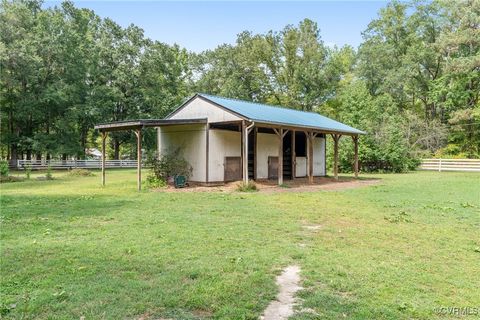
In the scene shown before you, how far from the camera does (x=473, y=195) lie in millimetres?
11867

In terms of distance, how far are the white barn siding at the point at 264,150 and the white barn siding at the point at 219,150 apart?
1423 millimetres

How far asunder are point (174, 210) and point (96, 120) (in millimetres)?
27651

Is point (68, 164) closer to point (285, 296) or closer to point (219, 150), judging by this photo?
point (219, 150)

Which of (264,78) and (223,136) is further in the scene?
(264,78)

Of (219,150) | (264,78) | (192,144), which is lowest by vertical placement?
(219,150)

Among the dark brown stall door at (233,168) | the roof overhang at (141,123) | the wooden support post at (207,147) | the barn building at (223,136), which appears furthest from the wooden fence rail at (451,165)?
the roof overhang at (141,123)

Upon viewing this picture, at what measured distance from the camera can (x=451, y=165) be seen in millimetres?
26578

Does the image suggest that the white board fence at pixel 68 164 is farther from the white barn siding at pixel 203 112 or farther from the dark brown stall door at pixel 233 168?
the dark brown stall door at pixel 233 168

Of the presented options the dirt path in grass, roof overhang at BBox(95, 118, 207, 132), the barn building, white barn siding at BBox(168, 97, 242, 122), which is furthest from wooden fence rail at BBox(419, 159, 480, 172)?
the dirt path in grass

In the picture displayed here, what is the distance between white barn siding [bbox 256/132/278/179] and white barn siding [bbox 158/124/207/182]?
2981mm

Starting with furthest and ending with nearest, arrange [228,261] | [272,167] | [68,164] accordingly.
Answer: [68,164] → [272,167] → [228,261]

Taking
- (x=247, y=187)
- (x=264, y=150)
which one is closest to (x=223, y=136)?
(x=264, y=150)

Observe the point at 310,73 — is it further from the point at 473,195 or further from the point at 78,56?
the point at 473,195

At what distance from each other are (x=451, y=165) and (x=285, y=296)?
2721 cm
